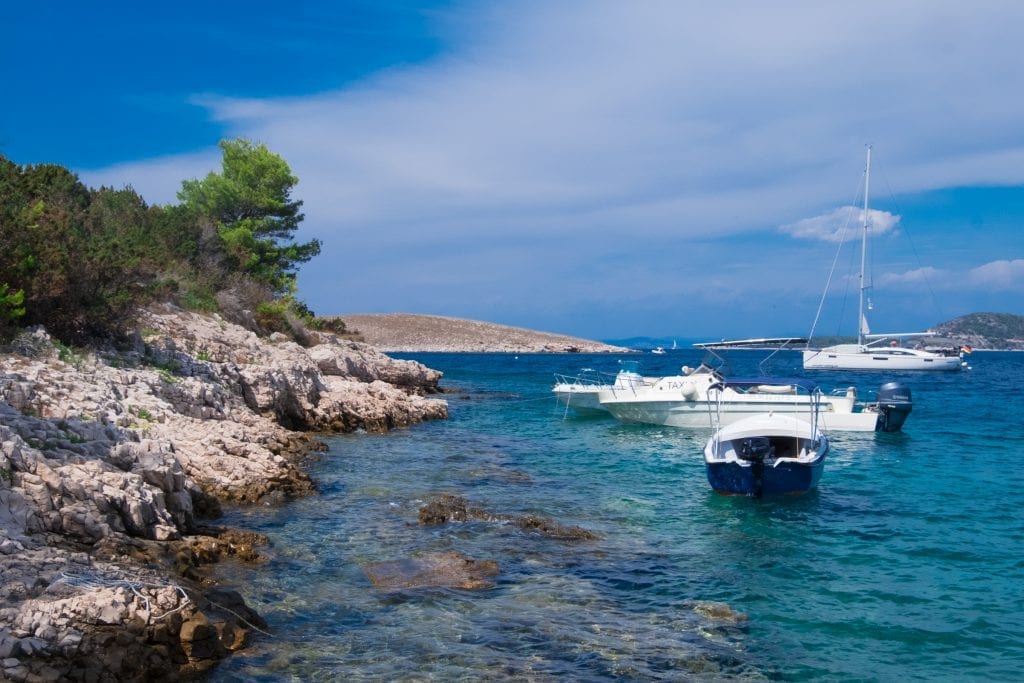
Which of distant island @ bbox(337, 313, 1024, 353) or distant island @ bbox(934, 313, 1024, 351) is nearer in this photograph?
distant island @ bbox(337, 313, 1024, 353)

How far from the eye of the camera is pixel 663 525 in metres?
13.8

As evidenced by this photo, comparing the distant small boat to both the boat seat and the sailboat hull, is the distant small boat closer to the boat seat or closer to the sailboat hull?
the boat seat

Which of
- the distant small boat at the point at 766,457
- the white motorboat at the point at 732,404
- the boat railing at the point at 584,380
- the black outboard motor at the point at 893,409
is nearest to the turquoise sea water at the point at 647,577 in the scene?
the distant small boat at the point at 766,457

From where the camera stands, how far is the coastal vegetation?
53.7 feet

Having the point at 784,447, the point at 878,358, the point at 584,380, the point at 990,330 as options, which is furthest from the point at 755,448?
the point at 990,330

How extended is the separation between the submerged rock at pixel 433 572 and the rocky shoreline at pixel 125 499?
1726 millimetres

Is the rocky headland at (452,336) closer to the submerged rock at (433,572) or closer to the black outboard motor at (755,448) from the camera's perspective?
the black outboard motor at (755,448)

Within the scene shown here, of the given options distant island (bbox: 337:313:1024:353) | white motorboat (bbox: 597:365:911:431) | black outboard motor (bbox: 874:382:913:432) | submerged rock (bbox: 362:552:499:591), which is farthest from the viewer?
distant island (bbox: 337:313:1024:353)

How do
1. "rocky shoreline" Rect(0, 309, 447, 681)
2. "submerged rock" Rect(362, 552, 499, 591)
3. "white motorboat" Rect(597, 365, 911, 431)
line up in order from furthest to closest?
"white motorboat" Rect(597, 365, 911, 431)
"submerged rock" Rect(362, 552, 499, 591)
"rocky shoreline" Rect(0, 309, 447, 681)

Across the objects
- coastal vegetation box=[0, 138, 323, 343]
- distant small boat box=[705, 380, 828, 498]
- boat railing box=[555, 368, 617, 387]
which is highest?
coastal vegetation box=[0, 138, 323, 343]

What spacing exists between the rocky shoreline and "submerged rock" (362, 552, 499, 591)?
173 centimetres

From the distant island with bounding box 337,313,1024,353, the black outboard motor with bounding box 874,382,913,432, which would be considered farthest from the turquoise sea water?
the distant island with bounding box 337,313,1024,353

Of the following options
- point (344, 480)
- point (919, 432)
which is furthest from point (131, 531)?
point (919, 432)

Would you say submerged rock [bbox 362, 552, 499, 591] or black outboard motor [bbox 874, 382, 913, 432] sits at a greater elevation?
black outboard motor [bbox 874, 382, 913, 432]
